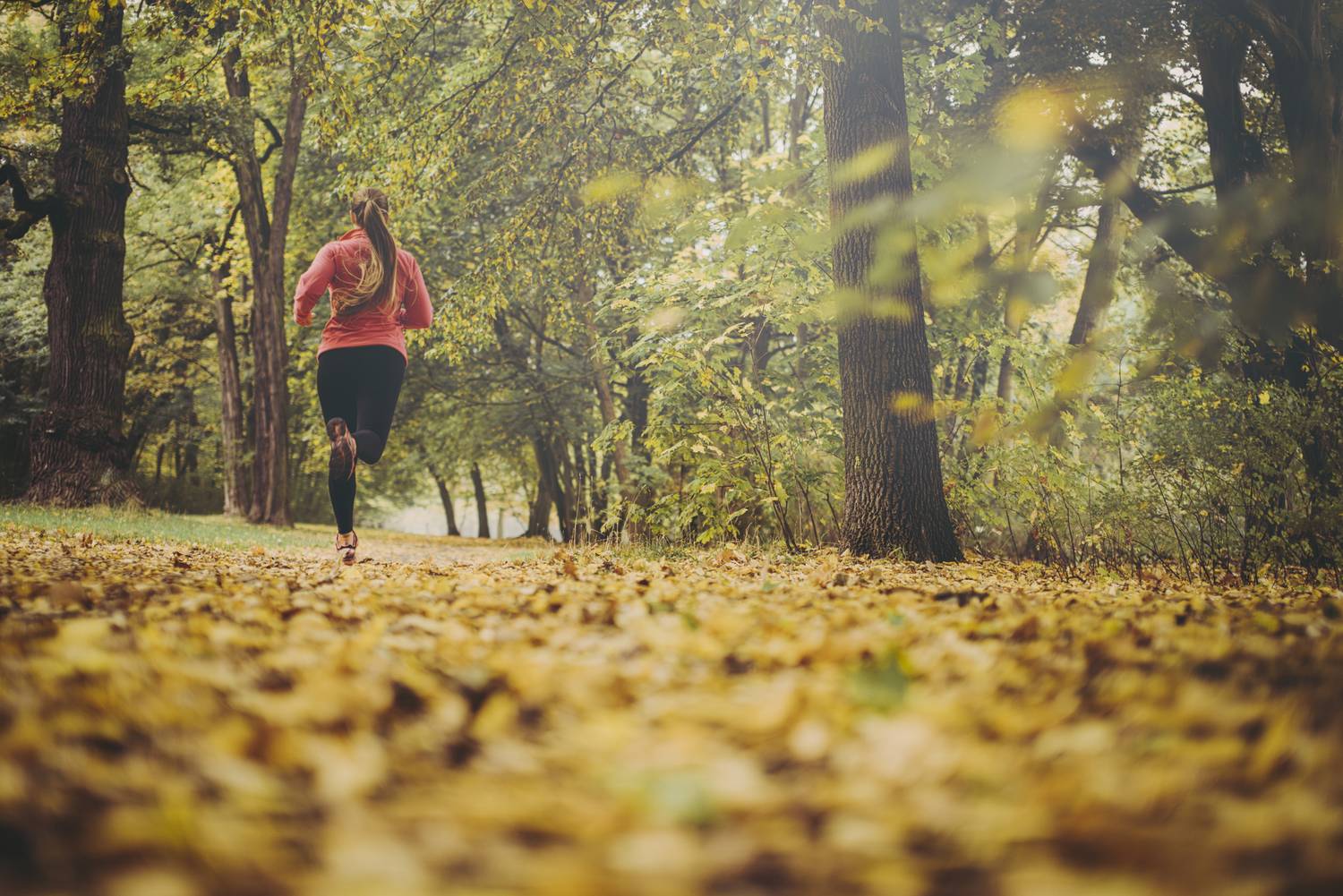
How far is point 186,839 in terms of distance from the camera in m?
0.84

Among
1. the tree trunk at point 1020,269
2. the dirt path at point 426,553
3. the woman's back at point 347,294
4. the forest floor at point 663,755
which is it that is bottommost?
the dirt path at point 426,553

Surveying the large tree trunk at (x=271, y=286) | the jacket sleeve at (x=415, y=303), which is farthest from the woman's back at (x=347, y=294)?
the large tree trunk at (x=271, y=286)

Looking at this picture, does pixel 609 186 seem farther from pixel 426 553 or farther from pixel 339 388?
pixel 426 553

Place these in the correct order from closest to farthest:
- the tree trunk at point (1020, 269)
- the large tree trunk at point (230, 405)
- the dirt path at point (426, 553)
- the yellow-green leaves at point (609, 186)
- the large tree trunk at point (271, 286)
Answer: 1. the dirt path at point (426, 553)
2. the yellow-green leaves at point (609, 186)
3. the tree trunk at point (1020, 269)
4. the large tree trunk at point (271, 286)
5. the large tree trunk at point (230, 405)

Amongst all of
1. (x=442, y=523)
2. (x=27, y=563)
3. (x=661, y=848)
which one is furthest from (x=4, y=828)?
(x=442, y=523)

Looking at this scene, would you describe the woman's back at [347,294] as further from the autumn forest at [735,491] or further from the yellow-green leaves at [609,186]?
the yellow-green leaves at [609,186]

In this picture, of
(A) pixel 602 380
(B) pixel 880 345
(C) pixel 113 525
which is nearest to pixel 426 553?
(C) pixel 113 525

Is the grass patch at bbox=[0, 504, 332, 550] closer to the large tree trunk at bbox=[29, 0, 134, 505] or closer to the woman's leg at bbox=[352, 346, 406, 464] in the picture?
the large tree trunk at bbox=[29, 0, 134, 505]

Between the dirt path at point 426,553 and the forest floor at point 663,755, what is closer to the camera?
the forest floor at point 663,755

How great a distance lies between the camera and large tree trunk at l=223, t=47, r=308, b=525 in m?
13.4

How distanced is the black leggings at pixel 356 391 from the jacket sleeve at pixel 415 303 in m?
0.44

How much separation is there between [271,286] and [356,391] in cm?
1060

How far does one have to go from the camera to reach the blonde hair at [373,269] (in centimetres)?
467

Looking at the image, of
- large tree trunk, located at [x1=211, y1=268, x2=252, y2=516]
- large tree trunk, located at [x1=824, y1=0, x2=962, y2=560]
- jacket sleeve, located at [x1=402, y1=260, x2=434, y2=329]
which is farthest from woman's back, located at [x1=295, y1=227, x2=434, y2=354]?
large tree trunk, located at [x1=211, y1=268, x2=252, y2=516]
